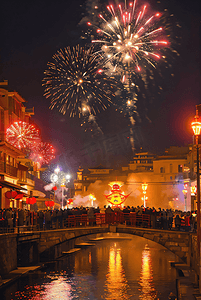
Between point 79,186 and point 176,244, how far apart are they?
70.8 meters

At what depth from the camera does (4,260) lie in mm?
26094

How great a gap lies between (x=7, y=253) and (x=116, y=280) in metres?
7.56

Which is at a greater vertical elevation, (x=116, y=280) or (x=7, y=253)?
(x=7, y=253)

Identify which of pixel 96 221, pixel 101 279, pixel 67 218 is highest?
pixel 67 218

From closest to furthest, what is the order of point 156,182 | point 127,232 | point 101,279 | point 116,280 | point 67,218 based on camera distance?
point 116,280, point 101,279, point 127,232, point 67,218, point 156,182

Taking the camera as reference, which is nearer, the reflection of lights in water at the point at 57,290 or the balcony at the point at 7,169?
the reflection of lights in water at the point at 57,290

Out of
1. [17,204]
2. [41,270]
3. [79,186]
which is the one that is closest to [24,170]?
[17,204]

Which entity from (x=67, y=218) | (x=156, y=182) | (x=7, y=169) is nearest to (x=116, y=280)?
(x=67, y=218)

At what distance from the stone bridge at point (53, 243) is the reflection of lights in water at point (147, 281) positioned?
2477 mm

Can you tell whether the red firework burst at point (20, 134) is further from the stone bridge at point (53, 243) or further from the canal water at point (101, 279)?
the canal water at point (101, 279)

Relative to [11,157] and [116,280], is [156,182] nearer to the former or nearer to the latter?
[11,157]

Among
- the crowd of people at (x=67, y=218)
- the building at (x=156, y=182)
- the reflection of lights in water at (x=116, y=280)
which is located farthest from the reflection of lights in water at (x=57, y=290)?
the building at (x=156, y=182)

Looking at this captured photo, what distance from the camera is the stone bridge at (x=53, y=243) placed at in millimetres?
26656

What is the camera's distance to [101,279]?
2839 cm
